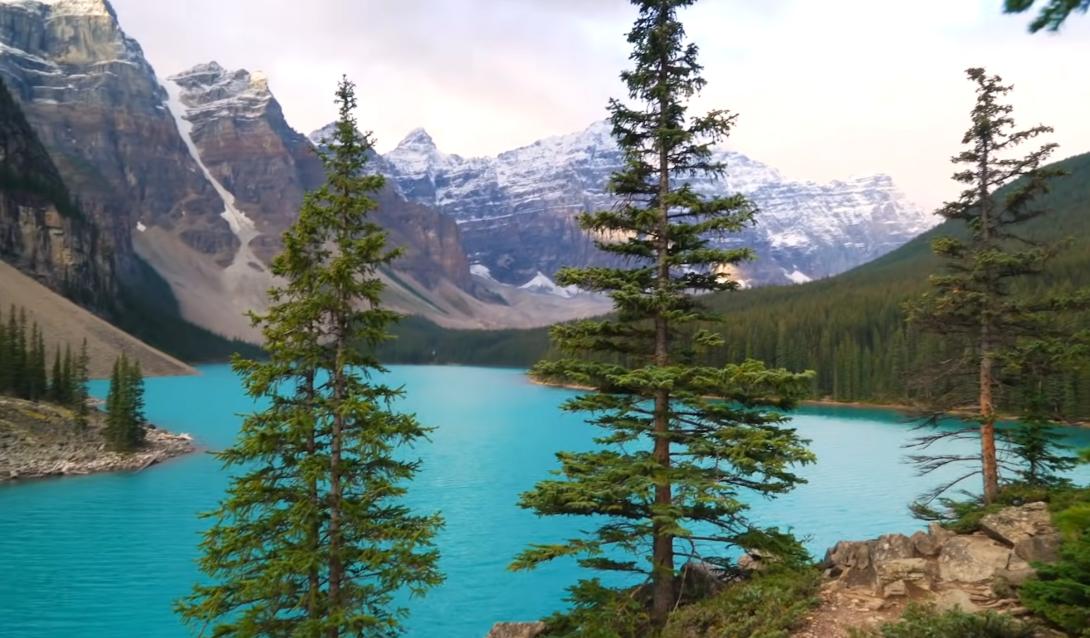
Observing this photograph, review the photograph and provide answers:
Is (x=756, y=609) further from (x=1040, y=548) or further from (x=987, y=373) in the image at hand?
(x=987, y=373)

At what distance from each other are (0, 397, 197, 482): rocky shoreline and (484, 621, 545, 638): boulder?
41328 mm

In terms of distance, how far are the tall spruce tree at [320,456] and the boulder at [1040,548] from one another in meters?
9.93

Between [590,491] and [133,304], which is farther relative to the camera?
[133,304]

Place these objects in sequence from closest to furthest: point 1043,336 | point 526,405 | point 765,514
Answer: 1. point 1043,336
2. point 765,514
3. point 526,405

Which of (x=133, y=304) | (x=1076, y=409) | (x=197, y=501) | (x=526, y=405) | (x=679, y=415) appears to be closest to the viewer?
(x=679, y=415)

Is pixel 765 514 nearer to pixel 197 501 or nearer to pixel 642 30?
pixel 642 30

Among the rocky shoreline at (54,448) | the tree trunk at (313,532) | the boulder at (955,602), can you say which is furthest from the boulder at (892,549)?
the rocky shoreline at (54,448)

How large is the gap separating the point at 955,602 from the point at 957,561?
201 cm

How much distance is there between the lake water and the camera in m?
22.8

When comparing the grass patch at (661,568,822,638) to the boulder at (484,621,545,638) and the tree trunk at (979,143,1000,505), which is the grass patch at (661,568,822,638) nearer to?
the boulder at (484,621,545,638)

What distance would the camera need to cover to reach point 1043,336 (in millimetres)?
16391

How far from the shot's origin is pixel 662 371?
37.9ft

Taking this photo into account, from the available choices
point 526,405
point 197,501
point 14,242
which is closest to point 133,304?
point 14,242

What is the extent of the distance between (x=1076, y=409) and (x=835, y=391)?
32.9 metres
